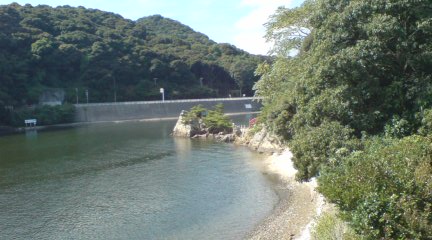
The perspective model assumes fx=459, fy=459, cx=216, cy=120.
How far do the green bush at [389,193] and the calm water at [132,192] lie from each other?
849 centimetres

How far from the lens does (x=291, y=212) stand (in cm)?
2184

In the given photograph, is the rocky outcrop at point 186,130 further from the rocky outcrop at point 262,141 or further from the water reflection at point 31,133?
the water reflection at point 31,133

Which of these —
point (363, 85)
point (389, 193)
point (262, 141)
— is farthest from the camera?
point (262, 141)

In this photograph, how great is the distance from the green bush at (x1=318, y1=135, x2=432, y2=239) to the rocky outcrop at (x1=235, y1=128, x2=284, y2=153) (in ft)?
83.5

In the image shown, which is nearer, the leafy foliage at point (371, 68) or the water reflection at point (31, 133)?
the leafy foliage at point (371, 68)

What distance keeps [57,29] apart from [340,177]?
327 ft

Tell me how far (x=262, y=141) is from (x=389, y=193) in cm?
3257

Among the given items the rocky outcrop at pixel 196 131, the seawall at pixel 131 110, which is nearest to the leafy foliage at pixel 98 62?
the seawall at pixel 131 110

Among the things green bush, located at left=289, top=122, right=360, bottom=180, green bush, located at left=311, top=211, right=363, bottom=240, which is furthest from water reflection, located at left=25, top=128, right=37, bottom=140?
green bush, located at left=311, top=211, right=363, bottom=240

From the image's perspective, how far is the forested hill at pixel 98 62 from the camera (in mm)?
85500

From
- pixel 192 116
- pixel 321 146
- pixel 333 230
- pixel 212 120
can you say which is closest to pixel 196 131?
pixel 212 120

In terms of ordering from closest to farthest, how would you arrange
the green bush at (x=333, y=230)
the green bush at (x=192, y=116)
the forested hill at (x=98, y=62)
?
the green bush at (x=333, y=230) → the green bush at (x=192, y=116) → the forested hill at (x=98, y=62)

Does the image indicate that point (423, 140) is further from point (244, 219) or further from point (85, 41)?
point (85, 41)

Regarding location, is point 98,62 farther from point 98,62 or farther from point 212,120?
point 212,120
